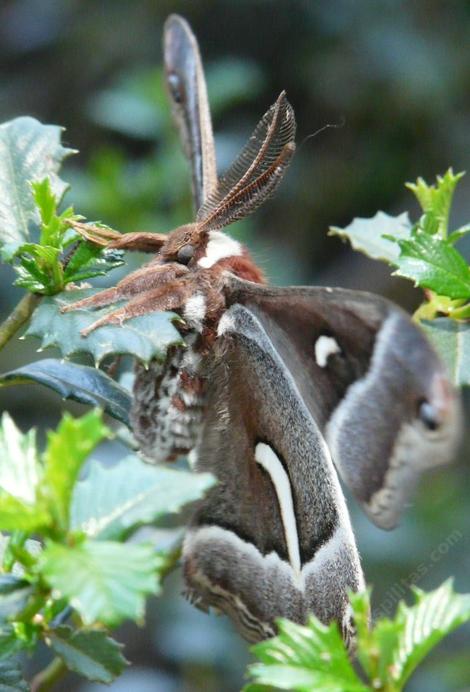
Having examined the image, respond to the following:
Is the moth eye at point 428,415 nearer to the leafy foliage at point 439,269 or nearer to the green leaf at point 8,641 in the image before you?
the leafy foliage at point 439,269

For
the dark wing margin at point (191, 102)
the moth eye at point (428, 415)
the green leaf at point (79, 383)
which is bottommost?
the green leaf at point (79, 383)

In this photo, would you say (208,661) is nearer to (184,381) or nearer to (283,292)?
(184,381)

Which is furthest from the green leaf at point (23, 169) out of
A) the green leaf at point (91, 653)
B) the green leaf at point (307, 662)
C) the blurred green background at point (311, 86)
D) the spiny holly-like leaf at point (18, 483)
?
the blurred green background at point (311, 86)

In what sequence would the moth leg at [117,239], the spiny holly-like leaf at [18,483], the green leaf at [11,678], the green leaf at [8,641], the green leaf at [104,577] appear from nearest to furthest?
1. the green leaf at [104,577]
2. the spiny holly-like leaf at [18,483]
3. the green leaf at [8,641]
4. the green leaf at [11,678]
5. the moth leg at [117,239]

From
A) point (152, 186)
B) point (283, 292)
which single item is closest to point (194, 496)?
point (283, 292)

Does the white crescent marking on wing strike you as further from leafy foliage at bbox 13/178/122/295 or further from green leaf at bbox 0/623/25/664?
Result: green leaf at bbox 0/623/25/664

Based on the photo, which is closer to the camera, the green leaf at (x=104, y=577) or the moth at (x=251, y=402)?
the green leaf at (x=104, y=577)
